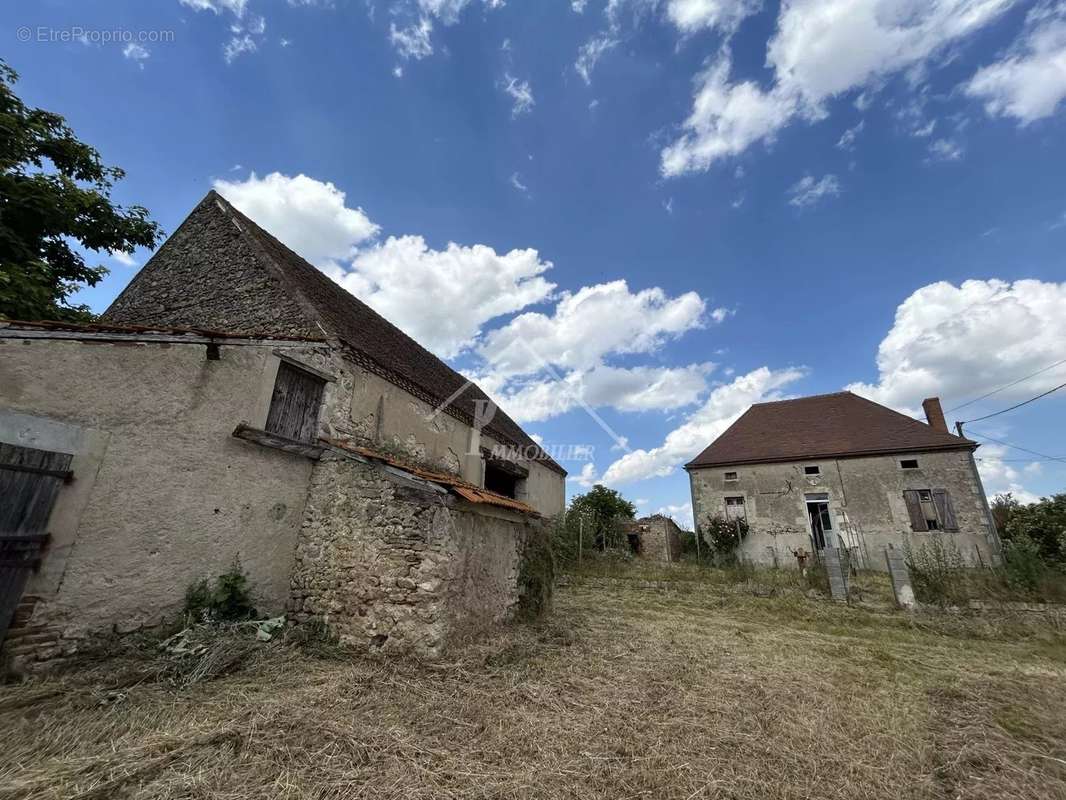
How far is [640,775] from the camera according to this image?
2703 mm

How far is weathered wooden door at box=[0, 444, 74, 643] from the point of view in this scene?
3523 millimetres

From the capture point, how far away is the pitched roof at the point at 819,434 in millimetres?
15625

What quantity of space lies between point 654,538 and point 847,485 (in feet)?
23.6

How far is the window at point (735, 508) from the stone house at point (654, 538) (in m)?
2.49

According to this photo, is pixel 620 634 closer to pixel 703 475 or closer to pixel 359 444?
pixel 359 444

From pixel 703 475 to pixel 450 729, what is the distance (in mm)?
16748

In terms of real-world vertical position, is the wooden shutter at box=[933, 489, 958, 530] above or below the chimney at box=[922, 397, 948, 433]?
below

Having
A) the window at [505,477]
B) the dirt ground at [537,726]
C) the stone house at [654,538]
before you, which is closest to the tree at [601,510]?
the stone house at [654,538]

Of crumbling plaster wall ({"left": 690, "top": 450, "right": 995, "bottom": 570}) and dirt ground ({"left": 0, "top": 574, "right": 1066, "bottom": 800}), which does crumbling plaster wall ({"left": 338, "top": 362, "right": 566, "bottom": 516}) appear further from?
crumbling plaster wall ({"left": 690, "top": 450, "right": 995, "bottom": 570})

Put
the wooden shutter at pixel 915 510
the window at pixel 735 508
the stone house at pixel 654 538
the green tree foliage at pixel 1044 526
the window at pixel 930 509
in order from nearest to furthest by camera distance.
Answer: the green tree foliage at pixel 1044 526 < the window at pixel 930 509 < the wooden shutter at pixel 915 510 < the stone house at pixel 654 538 < the window at pixel 735 508

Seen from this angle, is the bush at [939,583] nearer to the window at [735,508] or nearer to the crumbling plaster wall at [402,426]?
the window at [735,508]

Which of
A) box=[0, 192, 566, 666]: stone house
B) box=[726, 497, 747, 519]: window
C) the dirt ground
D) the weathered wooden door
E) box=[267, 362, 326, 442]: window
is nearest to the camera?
the dirt ground

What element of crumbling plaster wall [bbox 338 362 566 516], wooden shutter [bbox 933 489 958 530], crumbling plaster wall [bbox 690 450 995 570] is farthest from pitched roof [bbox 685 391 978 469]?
crumbling plaster wall [bbox 338 362 566 516]

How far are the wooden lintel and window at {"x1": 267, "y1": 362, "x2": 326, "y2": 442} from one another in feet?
0.56
